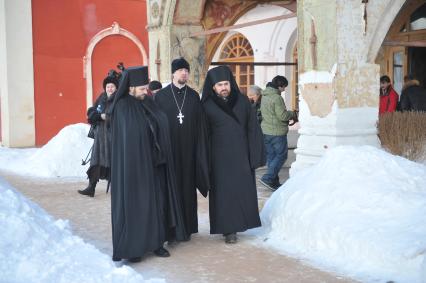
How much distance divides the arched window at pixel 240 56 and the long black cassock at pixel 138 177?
11936 mm

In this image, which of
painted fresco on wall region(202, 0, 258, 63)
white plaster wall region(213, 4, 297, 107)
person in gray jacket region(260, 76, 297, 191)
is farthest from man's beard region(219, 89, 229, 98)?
white plaster wall region(213, 4, 297, 107)

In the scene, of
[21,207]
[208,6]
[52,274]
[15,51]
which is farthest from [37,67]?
[52,274]

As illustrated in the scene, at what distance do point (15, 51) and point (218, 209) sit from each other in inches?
428

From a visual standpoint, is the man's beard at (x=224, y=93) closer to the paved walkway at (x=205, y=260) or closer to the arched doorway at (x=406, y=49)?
the paved walkway at (x=205, y=260)

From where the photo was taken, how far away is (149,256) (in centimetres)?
468

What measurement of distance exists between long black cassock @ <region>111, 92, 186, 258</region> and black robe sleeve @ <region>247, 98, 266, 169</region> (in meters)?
0.87

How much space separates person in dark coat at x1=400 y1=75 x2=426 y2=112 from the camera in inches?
301

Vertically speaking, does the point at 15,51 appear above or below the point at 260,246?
above

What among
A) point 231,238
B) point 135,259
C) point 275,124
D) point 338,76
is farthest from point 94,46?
point 135,259

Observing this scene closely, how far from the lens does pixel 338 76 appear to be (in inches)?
250

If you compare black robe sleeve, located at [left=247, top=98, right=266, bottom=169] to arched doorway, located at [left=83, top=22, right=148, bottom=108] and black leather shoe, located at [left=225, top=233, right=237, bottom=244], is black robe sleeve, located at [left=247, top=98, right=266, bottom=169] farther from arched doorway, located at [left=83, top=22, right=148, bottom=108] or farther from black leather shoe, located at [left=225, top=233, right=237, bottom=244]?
arched doorway, located at [left=83, top=22, right=148, bottom=108]

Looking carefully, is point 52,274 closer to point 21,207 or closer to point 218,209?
point 21,207

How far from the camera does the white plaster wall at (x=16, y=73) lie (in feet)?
46.3

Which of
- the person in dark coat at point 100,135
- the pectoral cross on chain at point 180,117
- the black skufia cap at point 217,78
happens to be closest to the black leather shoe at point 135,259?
the pectoral cross on chain at point 180,117
